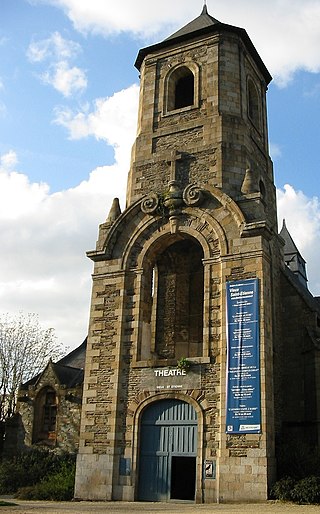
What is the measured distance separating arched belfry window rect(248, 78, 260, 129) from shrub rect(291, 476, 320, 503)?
14.6 meters

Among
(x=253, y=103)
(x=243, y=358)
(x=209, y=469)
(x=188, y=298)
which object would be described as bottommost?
(x=209, y=469)

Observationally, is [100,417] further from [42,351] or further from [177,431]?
[42,351]

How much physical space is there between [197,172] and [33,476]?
41.7 feet

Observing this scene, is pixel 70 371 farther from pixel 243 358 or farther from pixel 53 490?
pixel 243 358

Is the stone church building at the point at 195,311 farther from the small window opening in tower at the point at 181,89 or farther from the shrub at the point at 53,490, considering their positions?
the shrub at the point at 53,490

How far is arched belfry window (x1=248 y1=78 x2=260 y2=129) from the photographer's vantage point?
77.5 feet

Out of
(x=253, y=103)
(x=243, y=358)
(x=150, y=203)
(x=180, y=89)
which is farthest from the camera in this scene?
(x=253, y=103)

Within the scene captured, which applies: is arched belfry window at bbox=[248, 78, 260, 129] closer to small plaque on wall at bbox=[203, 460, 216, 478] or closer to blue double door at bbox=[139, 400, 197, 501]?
blue double door at bbox=[139, 400, 197, 501]

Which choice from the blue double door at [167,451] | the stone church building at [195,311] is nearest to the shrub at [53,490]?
the stone church building at [195,311]

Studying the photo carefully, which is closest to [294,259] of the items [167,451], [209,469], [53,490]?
[167,451]

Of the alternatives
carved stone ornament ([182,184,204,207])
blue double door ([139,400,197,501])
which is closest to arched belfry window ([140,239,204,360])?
carved stone ornament ([182,184,204,207])

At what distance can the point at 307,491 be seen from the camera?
1378cm

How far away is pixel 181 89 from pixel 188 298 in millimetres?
9024

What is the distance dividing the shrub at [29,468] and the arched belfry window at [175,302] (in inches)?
242
